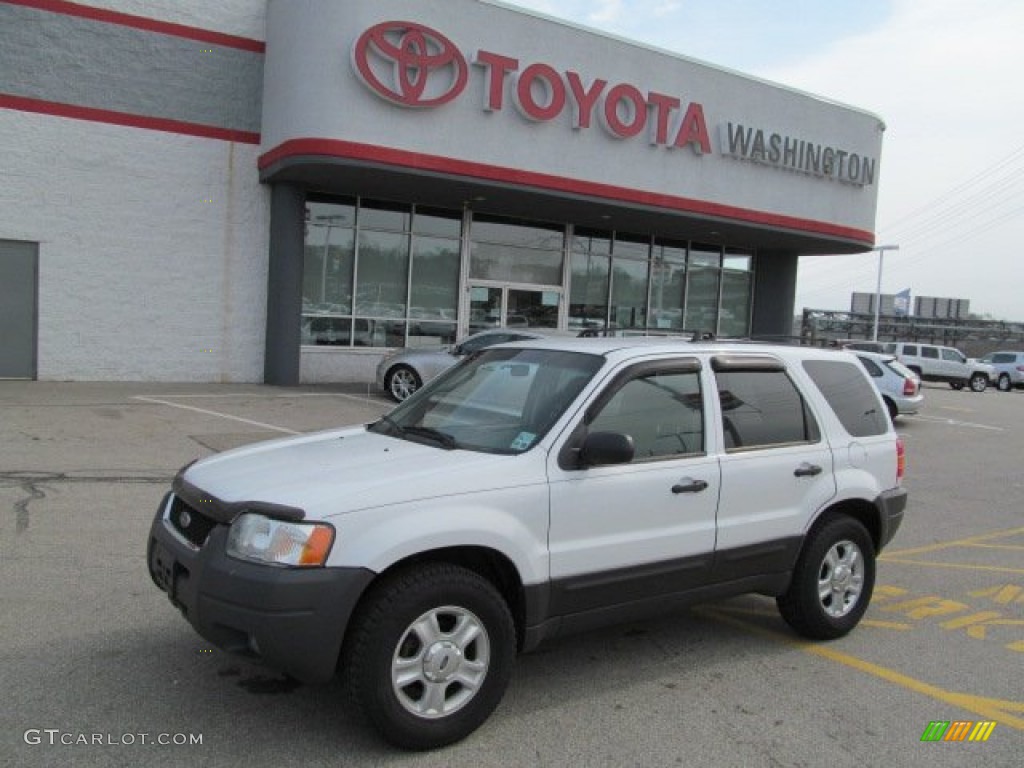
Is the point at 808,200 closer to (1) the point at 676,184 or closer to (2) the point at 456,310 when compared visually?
(1) the point at 676,184

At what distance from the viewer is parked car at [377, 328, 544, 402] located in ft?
46.3

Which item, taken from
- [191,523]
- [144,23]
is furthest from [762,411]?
[144,23]

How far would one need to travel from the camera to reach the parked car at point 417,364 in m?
14.1

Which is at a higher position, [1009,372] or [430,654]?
[1009,372]

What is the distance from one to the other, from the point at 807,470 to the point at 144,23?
1496 centimetres

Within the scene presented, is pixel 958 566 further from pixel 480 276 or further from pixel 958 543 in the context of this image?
pixel 480 276

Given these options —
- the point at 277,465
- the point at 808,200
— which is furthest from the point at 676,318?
the point at 277,465

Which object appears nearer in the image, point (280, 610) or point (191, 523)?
point (280, 610)

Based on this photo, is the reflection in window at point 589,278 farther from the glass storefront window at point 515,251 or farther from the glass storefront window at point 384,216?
the glass storefront window at point 384,216

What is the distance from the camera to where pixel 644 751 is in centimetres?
347

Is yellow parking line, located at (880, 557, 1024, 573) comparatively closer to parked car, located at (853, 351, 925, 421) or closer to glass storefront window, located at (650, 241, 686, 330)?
parked car, located at (853, 351, 925, 421)

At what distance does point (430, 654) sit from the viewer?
336cm

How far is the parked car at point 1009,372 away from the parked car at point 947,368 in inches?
47.5

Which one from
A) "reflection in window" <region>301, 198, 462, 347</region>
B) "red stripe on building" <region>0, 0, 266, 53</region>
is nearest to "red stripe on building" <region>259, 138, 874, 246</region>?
"reflection in window" <region>301, 198, 462, 347</region>
